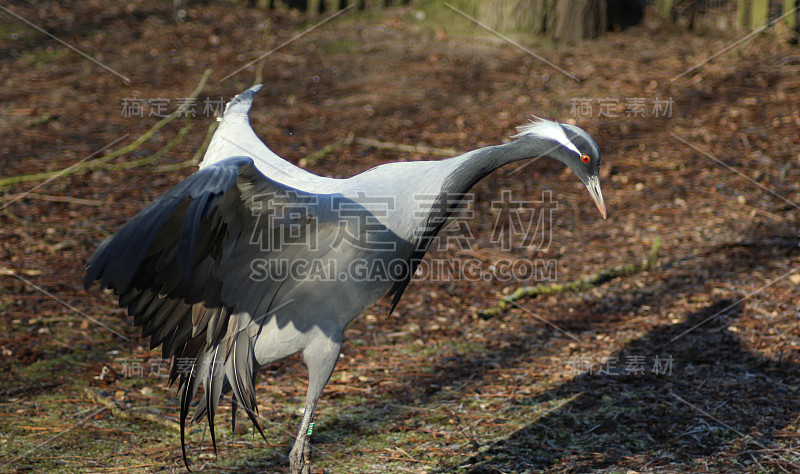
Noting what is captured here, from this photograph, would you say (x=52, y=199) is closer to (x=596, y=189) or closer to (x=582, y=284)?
(x=582, y=284)

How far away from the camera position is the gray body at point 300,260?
297cm

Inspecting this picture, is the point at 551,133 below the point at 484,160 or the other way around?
the other way around

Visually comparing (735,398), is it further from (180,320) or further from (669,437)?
(180,320)

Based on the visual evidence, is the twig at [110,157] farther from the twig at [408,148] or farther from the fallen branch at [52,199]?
the twig at [408,148]

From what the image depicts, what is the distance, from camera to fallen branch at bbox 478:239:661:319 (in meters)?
5.05

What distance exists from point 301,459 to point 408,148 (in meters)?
4.20

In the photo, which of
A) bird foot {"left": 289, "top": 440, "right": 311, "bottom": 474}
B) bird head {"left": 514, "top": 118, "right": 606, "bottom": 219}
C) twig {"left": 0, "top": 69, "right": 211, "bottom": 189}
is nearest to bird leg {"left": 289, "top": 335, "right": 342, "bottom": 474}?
bird foot {"left": 289, "top": 440, "right": 311, "bottom": 474}

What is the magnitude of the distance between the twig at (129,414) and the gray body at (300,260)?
0.46 metres

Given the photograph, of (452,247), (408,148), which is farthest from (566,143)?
(408,148)

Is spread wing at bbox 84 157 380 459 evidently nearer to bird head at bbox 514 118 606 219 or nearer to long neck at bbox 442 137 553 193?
long neck at bbox 442 137 553 193

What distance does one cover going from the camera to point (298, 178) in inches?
140

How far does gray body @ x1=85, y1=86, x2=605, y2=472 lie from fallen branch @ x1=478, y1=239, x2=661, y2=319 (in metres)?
1.64

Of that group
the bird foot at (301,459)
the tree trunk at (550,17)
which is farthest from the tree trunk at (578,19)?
the bird foot at (301,459)

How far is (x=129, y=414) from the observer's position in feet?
12.9
